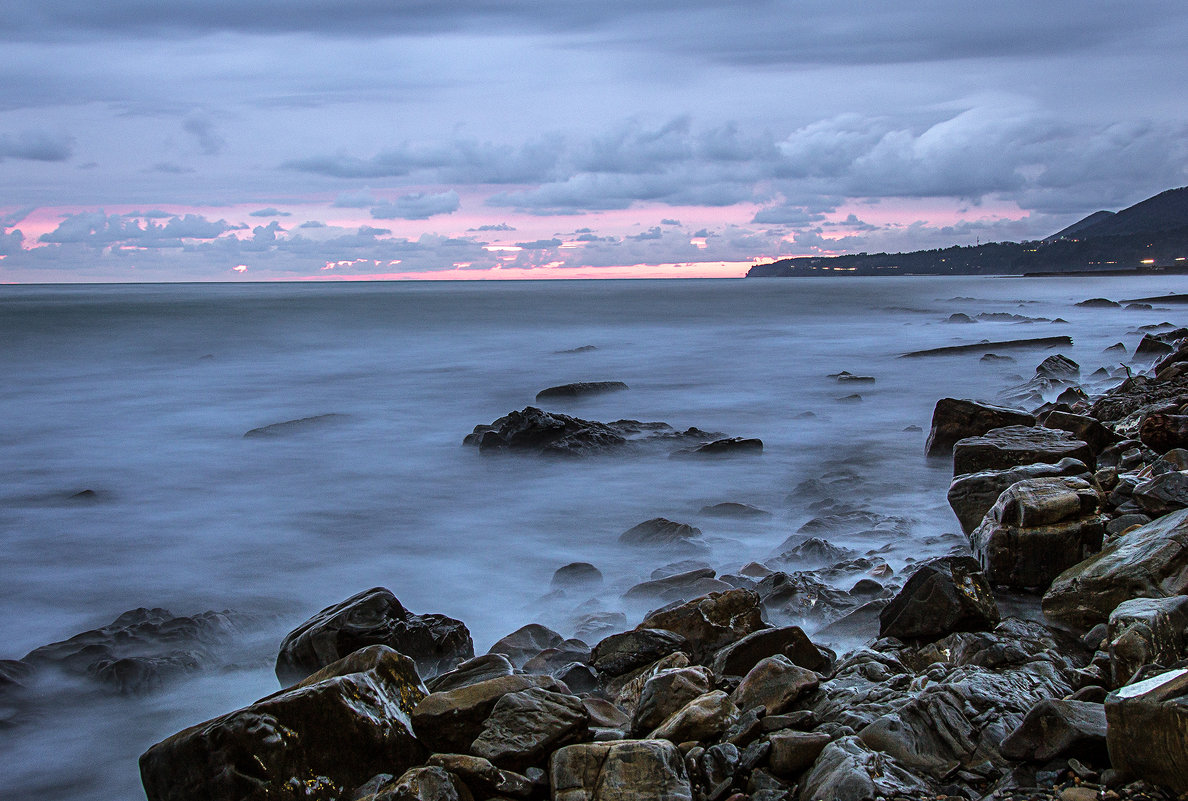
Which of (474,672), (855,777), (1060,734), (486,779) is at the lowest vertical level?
(474,672)

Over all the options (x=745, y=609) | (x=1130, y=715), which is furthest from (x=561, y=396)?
(x=1130, y=715)

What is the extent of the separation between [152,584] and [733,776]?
223 inches

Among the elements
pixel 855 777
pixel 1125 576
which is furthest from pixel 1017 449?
pixel 855 777

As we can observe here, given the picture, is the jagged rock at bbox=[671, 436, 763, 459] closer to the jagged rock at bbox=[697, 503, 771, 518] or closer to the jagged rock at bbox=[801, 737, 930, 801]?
the jagged rock at bbox=[697, 503, 771, 518]

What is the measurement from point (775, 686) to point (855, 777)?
2.24 feet

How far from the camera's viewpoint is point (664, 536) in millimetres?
6859

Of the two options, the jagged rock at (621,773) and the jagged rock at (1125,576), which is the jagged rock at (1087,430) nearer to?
the jagged rock at (1125,576)

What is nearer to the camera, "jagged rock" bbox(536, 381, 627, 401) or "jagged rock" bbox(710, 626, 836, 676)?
"jagged rock" bbox(710, 626, 836, 676)

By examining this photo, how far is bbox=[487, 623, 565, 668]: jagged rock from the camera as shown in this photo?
4641mm

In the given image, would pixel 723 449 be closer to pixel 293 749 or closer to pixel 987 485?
pixel 987 485

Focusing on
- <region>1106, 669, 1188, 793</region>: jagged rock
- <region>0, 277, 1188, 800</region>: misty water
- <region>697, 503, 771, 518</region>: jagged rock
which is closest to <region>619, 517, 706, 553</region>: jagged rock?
<region>0, 277, 1188, 800</region>: misty water

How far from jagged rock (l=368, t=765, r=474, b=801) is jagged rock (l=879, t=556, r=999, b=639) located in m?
2.23

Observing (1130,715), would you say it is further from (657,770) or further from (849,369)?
(849,369)

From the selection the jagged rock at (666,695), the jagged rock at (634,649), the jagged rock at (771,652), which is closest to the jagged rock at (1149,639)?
the jagged rock at (771,652)
